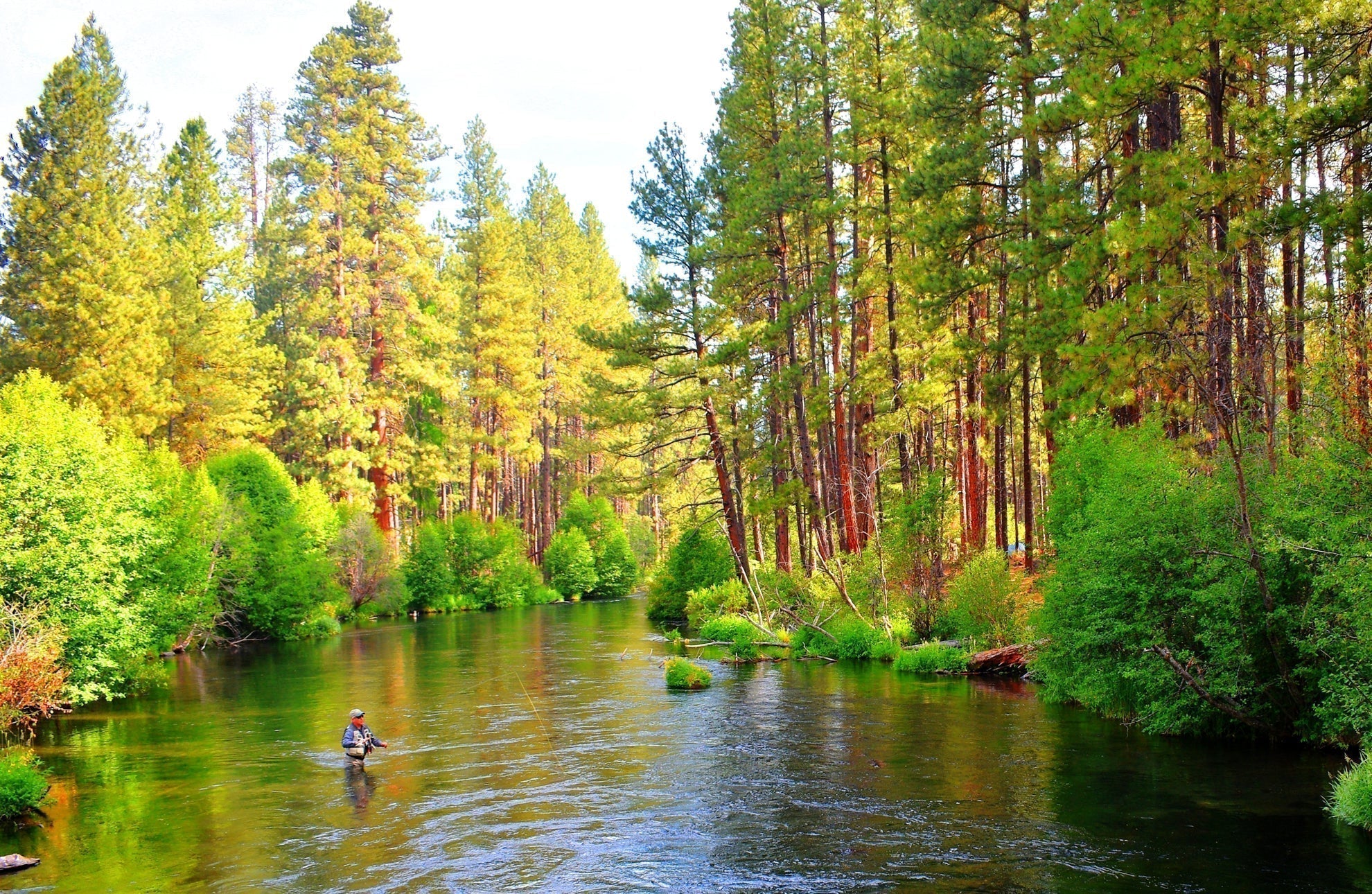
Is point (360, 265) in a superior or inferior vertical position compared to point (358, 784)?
superior

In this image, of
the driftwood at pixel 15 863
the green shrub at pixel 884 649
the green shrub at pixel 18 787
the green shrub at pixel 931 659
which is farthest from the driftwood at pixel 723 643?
the driftwood at pixel 15 863

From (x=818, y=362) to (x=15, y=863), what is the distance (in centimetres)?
2677

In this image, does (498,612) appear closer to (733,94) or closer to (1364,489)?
(733,94)

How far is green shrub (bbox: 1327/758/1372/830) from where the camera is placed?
10.7 m

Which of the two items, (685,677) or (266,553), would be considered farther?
(266,553)

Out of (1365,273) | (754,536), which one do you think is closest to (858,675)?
(1365,273)

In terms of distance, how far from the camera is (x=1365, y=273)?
13.2 meters

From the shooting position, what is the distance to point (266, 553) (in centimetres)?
3591

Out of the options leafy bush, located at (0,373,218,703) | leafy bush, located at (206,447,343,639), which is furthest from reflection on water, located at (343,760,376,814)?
leafy bush, located at (206,447,343,639)

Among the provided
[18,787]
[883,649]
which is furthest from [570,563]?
[18,787]

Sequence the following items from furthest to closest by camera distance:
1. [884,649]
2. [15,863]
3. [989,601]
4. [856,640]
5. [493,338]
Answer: [493,338] → [856,640] → [884,649] → [989,601] → [15,863]

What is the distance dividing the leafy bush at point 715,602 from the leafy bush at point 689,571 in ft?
7.88

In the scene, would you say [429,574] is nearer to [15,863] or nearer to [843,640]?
[843,640]

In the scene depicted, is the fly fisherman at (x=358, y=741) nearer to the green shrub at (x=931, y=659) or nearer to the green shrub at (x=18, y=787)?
the green shrub at (x=18, y=787)
